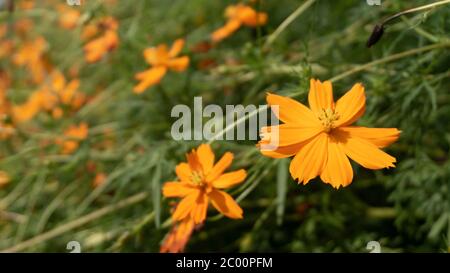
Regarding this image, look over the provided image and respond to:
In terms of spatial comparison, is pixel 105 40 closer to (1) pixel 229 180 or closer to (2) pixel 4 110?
(2) pixel 4 110

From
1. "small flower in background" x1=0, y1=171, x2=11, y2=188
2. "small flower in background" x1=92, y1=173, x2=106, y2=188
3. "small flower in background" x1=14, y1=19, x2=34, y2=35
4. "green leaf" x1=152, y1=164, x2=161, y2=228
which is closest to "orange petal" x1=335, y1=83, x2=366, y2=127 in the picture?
"green leaf" x1=152, y1=164, x2=161, y2=228

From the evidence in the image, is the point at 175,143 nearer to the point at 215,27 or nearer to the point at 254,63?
the point at 254,63

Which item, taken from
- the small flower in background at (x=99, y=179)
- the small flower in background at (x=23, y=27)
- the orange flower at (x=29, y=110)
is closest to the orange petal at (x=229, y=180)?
the small flower in background at (x=99, y=179)

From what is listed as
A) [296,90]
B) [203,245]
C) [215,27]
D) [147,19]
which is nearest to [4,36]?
[147,19]

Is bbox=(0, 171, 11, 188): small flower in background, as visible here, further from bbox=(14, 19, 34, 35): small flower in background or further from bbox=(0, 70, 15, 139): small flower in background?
bbox=(14, 19, 34, 35): small flower in background

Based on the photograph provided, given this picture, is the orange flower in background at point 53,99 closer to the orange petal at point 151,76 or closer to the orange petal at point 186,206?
the orange petal at point 151,76

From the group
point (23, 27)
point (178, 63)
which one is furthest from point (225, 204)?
point (23, 27)
